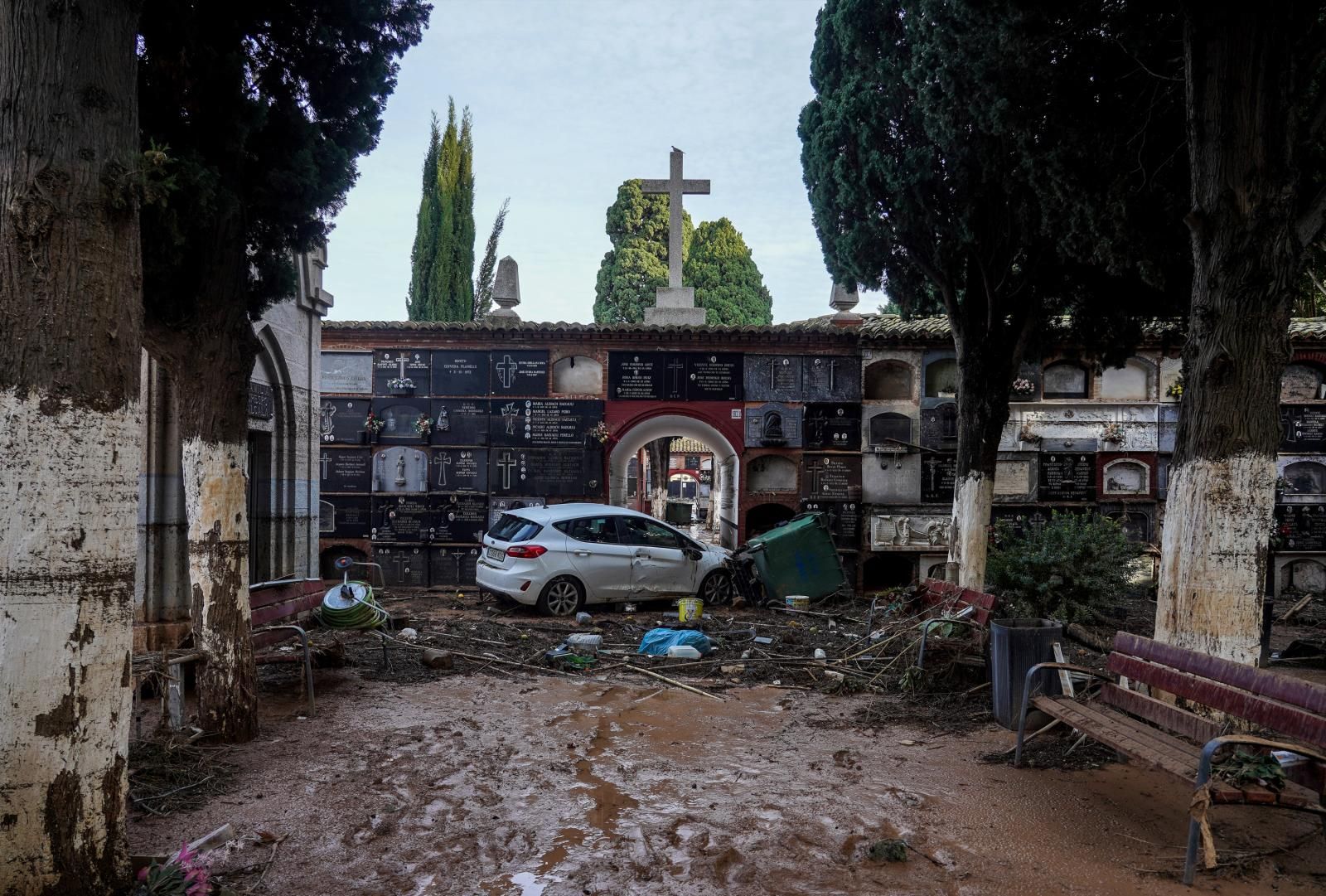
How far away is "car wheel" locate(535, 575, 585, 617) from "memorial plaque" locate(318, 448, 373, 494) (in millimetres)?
6067

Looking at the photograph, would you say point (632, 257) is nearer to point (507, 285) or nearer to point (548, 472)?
point (507, 285)

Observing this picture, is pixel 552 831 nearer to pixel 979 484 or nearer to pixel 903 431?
pixel 979 484

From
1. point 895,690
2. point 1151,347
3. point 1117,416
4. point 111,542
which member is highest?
point 1151,347

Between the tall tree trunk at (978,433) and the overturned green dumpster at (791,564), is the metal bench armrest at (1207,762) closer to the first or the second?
the tall tree trunk at (978,433)

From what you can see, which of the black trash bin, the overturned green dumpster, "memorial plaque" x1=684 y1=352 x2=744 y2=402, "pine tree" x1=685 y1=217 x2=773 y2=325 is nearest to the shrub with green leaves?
the black trash bin

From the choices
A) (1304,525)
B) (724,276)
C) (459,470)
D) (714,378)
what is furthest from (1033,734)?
(724,276)

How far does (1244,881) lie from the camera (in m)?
3.93

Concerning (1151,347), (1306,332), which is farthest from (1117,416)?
(1306,332)

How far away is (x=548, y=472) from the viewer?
54.2 ft

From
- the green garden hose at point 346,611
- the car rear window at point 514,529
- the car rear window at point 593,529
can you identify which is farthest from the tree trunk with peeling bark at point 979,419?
the green garden hose at point 346,611

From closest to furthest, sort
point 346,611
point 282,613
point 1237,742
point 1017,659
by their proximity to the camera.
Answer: point 1237,742
point 1017,659
point 282,613
point 346,611

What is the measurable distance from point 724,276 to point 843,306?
1743cm

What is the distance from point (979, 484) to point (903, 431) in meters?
5.90

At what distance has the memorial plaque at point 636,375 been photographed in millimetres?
16625
